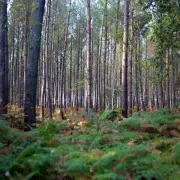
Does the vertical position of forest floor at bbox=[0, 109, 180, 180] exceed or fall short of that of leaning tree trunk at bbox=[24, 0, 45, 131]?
it falls short

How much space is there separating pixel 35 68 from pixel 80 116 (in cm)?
292

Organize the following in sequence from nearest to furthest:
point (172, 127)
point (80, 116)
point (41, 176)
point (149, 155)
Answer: point (41, 176), point (149, 155), point (172, 127), point (80, 116)

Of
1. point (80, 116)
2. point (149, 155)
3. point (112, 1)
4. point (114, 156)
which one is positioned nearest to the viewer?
point (114, 156)

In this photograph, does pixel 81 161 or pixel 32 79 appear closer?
pixel 81 161

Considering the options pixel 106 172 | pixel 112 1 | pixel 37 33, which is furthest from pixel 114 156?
pixel 112 1

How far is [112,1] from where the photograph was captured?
26562mm

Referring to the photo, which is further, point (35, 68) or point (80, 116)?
point (80, 116)

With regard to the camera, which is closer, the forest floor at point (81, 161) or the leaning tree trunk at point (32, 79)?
the forest floor at point (81, 161)

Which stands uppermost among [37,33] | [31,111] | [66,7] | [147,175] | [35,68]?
[66,7]

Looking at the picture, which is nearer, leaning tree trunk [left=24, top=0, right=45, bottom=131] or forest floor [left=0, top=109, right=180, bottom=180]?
forest floor [left=0, top=109, right=180, bottom=180]

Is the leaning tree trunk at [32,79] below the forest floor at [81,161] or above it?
above

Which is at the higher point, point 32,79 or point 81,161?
point 32,79

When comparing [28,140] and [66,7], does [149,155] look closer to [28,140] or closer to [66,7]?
[28,140]

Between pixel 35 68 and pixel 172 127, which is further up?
pixel 35 68
